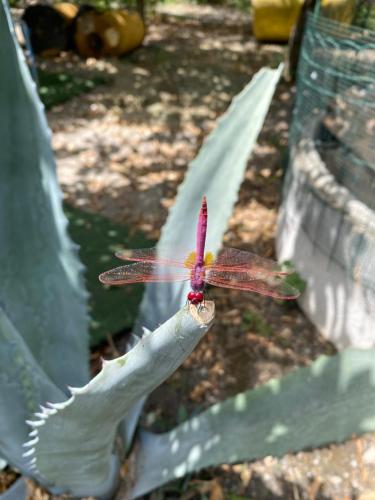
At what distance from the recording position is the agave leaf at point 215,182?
3.94 ft

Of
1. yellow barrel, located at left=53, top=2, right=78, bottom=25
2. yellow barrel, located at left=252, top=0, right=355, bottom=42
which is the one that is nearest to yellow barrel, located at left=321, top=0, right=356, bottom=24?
yellow barrel, located at left=53, top=2, right=78, bottom=25

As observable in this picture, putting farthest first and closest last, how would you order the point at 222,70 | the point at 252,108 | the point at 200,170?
the point at 222,70
the point at 200,170
the point at 252,108

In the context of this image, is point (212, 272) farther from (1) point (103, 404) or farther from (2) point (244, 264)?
(1) point (103, 404)

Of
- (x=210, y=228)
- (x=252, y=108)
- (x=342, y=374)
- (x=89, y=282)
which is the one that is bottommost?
(x=89, y=282)

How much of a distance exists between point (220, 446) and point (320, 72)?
87.4 inches

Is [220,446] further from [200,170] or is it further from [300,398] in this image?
[200,170]

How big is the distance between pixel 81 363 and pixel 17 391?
34 centimetres

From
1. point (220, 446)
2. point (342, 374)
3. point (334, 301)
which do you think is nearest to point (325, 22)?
point (334, 301)

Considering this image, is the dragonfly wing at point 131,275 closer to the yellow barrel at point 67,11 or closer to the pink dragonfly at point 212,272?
the pink dragonfly at point 212,272

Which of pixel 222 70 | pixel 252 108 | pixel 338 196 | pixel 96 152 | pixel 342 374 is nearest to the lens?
pixel 342 374

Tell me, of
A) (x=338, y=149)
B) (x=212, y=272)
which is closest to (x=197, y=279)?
(x=212, y=272)

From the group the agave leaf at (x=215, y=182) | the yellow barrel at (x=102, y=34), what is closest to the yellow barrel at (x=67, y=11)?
the yellow barrel at (x=102, y=34)

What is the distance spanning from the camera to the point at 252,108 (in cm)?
122

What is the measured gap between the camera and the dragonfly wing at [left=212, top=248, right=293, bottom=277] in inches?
32.6
